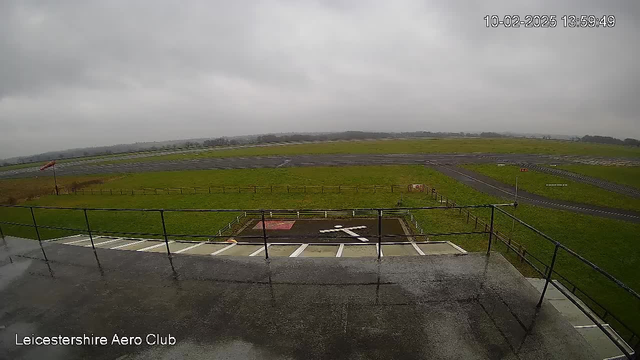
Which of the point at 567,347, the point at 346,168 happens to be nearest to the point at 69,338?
the point at 567,347

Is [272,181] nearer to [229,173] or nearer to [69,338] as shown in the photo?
[229,173]

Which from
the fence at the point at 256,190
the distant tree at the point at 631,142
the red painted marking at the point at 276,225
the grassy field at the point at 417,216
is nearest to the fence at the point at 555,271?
the grassy field at the point at 417,216

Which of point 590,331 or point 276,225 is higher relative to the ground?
point 590,331

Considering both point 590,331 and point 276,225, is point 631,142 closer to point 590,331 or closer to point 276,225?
point 590,331

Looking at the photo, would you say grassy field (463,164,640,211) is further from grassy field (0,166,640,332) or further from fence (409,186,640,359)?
fence (409,186,640,359)

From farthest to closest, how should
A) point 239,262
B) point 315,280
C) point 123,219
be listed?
point 123,219, point 239,262, point 315,280

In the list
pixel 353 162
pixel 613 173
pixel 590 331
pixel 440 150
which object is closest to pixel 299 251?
pixel 590 331
